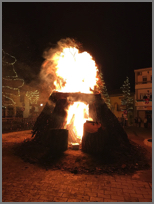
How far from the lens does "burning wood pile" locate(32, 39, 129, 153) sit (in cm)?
737

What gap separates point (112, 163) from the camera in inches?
242

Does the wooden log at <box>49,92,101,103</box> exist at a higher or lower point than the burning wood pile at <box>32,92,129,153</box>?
higher

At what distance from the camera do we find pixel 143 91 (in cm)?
2845

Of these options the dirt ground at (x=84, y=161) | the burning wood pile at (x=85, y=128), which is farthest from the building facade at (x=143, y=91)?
the dirt ground at (x=84, y=161)

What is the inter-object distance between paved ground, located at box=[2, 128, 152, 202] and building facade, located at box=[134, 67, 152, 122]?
24035 mm

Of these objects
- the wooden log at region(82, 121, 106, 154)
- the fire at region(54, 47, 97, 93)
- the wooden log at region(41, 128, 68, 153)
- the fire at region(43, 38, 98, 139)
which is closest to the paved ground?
the wooden log at region(41, 128, 68, 153)

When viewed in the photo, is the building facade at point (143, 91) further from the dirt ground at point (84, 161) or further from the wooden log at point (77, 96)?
the dirt ground at point (84, 161)

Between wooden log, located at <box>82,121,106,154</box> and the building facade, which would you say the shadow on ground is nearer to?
wooden log, located at <box>82,121,106,154</box>

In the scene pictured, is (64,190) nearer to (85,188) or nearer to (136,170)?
(85,188)

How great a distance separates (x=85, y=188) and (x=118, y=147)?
3.83 meters

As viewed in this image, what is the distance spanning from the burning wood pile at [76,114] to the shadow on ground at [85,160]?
458 millimetres

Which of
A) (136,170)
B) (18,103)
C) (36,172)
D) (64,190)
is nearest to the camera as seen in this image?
(64,190)

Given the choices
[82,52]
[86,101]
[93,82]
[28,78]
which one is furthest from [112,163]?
[28,78]

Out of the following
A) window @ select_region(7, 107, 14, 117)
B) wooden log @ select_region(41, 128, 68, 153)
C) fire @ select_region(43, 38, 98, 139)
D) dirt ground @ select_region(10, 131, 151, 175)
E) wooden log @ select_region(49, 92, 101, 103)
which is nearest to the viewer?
dirt ground @ select_region(10, 131, 151, 175)
